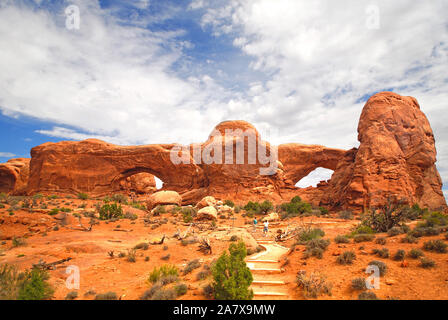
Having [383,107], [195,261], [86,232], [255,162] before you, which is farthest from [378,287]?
[255,162]

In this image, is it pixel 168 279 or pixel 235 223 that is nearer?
pixel 168 279

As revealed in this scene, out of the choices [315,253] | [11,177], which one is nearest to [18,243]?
[315,253]

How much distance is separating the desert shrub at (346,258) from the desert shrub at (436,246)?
199 centimetres

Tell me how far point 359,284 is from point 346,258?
160cm

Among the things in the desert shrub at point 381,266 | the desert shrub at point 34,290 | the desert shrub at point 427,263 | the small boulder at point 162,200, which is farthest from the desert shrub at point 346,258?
the small boulder at point 162,200

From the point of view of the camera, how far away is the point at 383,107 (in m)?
21.7

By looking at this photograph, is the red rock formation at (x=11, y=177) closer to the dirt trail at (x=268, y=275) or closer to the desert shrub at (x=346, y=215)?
the dirt trail at (x=268, y=275)

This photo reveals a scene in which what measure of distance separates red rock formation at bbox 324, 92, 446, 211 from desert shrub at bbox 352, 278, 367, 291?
52.4 feet

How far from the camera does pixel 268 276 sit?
7.05 m

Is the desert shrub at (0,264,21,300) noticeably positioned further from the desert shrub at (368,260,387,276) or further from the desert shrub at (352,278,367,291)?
the desert shrub at (368,260,387,276)

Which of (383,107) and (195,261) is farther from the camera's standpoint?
(383,107)

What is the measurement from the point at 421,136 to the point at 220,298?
24.4 meters

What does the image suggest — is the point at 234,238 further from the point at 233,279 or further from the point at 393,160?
the point at 393,160
